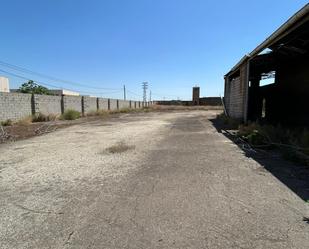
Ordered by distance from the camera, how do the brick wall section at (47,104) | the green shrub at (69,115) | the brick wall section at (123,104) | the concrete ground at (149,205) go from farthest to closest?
the brick wall section at (123,104), the green shrub at (69,115), the brick wall section at (47,104), the concrete ground at (149,205)

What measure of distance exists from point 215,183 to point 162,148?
3.55 metres

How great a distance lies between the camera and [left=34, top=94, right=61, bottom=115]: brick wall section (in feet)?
68.5

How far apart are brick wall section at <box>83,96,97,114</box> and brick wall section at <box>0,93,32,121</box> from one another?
990cm

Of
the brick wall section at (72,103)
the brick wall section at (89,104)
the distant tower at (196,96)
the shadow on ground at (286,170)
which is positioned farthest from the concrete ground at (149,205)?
the distant tower at (196,96)

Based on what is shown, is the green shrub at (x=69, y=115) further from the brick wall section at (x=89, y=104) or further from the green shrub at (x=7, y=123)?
the brick wall section at (x=89, y=104)

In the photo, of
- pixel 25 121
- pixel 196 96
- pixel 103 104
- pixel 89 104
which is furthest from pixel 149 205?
pixel 196 96

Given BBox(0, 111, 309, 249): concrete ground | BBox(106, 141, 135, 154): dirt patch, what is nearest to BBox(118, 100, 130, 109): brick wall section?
BBox(106, 141, 135, 154): dirt patch

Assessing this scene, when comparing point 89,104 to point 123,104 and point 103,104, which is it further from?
point 123,104

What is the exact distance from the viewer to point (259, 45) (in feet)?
34.2

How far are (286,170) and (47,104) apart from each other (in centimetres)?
2105

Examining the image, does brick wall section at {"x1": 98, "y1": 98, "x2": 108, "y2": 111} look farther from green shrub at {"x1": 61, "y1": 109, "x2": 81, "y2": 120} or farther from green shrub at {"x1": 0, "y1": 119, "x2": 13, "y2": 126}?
green shrub at {"x1": 0, "y1": 119, "x2": 13, "y2": 126}

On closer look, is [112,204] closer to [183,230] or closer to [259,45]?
[183,230]

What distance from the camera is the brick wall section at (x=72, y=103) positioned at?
25547mm

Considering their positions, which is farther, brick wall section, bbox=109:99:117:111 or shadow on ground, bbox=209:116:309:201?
brick wall section, bbox=109:99:117:111
